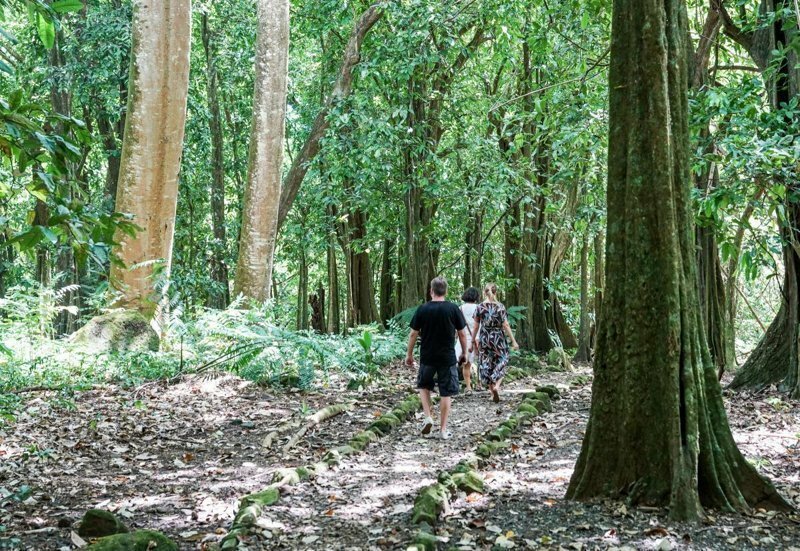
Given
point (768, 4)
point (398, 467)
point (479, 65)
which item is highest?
point (479, 65)

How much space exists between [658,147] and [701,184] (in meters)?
7.17

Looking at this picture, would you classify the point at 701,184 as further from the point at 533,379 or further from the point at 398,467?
the point at 398,467

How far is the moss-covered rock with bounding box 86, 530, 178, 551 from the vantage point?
4297 mm

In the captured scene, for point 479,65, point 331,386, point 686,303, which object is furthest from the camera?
point 479,65

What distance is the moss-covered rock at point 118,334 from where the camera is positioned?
10805 millimetres

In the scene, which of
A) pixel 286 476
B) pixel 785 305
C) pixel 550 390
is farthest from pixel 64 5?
pixel 785 305

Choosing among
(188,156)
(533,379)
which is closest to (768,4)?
(533,379)

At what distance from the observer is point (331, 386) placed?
11.5 meters

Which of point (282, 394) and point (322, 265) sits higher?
point (322, 265)

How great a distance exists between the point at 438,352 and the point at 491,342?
3.27 m

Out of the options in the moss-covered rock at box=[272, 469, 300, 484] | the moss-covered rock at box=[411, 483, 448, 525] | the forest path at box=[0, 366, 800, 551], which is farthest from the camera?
the moss-covered rock at box=[272, 469, 300, 484]

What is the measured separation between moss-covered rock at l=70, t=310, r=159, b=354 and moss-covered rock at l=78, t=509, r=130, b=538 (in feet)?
20.7

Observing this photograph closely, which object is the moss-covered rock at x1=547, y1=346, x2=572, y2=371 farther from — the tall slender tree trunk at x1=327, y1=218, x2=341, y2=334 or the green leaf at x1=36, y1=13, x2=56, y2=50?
the green leaf at x1=36, y1=13, x2=56, y2=50

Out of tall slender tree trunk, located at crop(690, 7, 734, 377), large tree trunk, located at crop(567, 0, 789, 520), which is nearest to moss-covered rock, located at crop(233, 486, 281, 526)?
large tree trunk, located at crop(567, 0, 789, 520)
